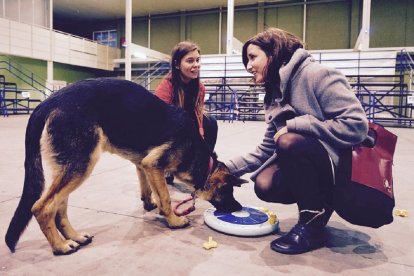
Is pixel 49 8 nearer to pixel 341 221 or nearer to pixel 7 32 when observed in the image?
pixel 7 32

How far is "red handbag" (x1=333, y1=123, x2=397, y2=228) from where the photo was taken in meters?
1.62

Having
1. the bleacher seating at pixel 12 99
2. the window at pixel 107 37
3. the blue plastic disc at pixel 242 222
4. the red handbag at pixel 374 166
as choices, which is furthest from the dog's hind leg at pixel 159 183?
the window at pixel 107 37

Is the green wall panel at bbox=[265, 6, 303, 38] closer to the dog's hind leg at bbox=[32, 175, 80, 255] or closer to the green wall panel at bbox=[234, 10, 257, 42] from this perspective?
the green wall panel at bbox=[234, 10, 257, 42]

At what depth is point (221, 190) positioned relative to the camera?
2145 mm

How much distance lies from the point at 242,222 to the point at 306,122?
2.39 feet

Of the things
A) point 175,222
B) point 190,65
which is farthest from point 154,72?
point 175,222

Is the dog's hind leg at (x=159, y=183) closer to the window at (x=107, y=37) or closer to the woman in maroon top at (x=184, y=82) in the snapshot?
the woman in maroon top at (x=184, y=82)

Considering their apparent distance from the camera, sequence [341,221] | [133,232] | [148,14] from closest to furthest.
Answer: [133,232] < [341,221] < [148,14]

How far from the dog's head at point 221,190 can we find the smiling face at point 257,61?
676 mm

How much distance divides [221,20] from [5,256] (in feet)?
62.2

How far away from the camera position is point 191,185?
221 centimetres

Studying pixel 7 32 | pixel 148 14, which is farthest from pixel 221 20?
pixel 7 32

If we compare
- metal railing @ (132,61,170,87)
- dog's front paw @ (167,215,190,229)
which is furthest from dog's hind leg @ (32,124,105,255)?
metal railing @ (132,61,170,87)

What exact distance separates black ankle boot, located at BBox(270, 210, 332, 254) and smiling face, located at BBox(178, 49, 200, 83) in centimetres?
156
